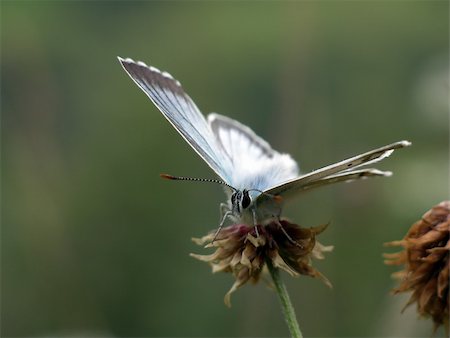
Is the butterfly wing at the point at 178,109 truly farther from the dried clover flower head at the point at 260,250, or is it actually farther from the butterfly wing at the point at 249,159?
the dried clover flower head at the point at 260,250

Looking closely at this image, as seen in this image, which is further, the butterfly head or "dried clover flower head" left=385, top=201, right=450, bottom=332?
the butterfly head

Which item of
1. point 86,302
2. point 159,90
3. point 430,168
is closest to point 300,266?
point 159,90

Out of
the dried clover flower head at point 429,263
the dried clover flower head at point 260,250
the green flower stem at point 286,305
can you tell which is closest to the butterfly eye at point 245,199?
the dried clover flower head at point 260,250

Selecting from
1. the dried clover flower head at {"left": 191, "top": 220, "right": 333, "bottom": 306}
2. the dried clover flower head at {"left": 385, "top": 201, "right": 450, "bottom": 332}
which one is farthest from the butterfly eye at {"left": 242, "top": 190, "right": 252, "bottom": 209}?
the dried clover flower head at {"left": 385, "top": 201, "right": 450, "bottom": 332}

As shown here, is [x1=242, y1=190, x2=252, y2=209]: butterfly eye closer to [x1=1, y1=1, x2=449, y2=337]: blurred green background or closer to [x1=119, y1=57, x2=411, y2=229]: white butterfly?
[x1=119, y1=57, x2=411, y2=229]: white butterfly

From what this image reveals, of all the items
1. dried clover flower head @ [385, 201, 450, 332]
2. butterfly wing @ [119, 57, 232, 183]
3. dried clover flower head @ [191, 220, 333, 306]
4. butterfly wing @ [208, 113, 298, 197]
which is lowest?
dried clover flower head @ [385, 201, 450, 332]

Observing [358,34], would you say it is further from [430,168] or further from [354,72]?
[430,168]
